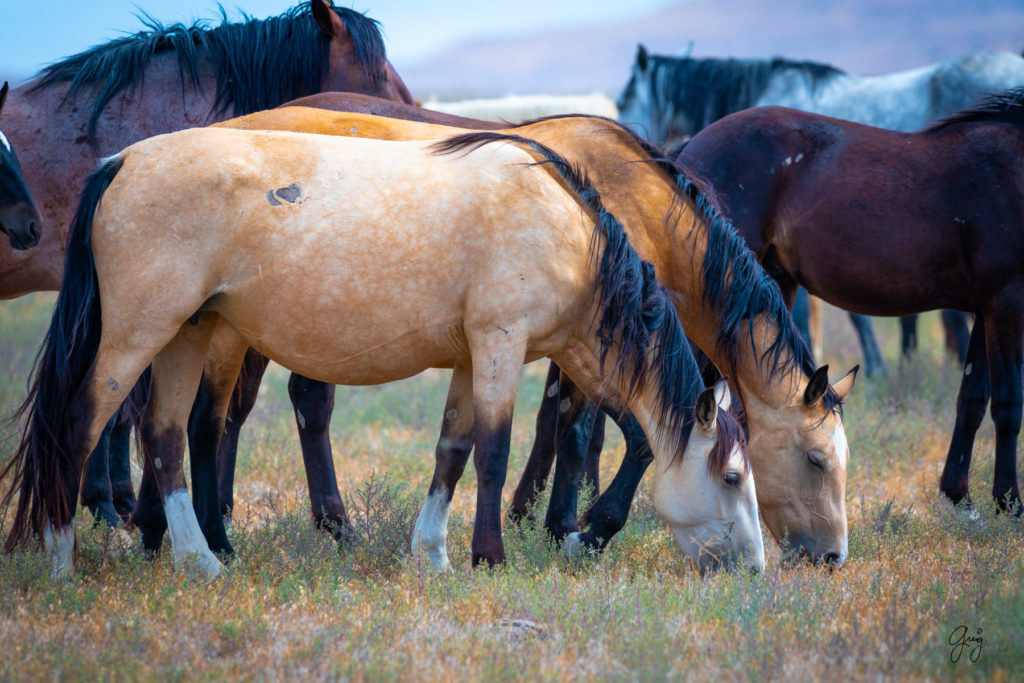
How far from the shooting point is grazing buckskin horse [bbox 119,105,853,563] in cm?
409

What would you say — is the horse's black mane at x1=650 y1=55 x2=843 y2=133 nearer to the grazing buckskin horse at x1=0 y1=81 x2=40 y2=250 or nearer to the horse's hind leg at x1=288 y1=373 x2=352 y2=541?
the horse's hind leg at x1=288 y1=373 x2=352 y2=541

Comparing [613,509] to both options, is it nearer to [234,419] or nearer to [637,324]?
[637,324]

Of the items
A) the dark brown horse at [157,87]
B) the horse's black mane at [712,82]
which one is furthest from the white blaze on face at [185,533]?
the horse's black mane at [712,82]

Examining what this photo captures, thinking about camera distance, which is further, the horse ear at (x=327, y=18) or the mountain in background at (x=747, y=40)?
the mountain in background at (x=747, y=40)

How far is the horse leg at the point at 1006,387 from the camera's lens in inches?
196

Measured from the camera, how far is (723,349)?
4211 millimetres

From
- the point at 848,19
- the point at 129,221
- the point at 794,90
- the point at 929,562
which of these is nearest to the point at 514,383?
the point at 129,221

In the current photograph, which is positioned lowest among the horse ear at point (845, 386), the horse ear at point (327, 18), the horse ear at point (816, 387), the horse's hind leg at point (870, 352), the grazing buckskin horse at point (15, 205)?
the horse's hind leg at point (870, 352)

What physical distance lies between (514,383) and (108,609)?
169 centimetres

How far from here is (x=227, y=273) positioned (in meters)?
3.58

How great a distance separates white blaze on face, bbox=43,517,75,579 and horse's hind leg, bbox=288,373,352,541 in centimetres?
129

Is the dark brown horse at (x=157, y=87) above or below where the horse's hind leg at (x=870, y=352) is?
above

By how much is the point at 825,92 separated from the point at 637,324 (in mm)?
7129

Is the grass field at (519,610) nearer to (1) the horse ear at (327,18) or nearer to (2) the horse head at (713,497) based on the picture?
(2) the horse head at (713,497)
